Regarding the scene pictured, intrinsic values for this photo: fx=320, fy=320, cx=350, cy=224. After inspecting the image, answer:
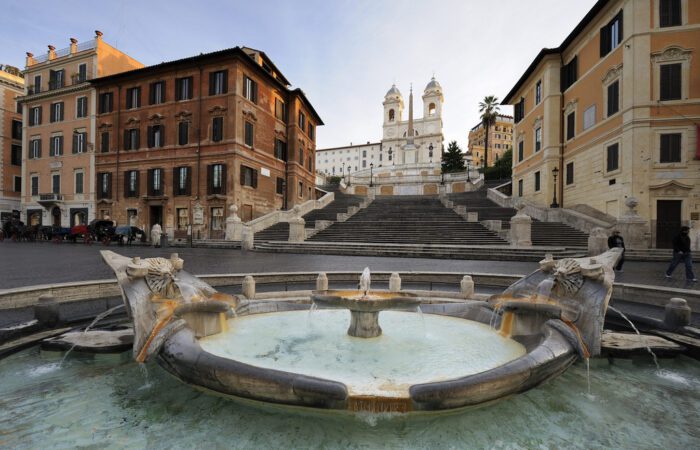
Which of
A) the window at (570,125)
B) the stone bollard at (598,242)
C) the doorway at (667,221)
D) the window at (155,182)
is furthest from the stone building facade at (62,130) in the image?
the doorway at (667,221)

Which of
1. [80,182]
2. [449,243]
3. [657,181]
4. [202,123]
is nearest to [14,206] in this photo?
[80,182]

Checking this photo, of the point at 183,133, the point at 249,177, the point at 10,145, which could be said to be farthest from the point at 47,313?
the point at 10,145

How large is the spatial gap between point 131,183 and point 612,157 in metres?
37.1

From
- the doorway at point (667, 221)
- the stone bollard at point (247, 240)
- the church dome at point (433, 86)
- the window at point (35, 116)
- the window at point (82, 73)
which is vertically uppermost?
the church dome at point (433, 86)

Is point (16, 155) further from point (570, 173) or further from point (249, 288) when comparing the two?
point (570, 173)

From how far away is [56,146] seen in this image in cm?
3350

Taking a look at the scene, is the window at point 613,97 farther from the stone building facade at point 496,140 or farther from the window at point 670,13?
the stone building facade at point 496,140

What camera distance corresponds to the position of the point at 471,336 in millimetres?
4801

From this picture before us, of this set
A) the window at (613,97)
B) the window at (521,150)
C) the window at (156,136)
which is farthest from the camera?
the window at (521,150)

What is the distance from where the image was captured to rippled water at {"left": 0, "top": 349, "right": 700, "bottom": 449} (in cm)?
259

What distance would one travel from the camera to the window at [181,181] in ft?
90.3

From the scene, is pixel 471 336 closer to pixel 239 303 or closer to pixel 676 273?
pixel 239 303

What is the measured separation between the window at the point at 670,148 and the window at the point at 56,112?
4984 cm

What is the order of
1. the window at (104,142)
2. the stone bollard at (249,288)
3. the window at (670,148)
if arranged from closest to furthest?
the stone bollard at (249,288)
the window at (670,148)
the window at (104,142)
